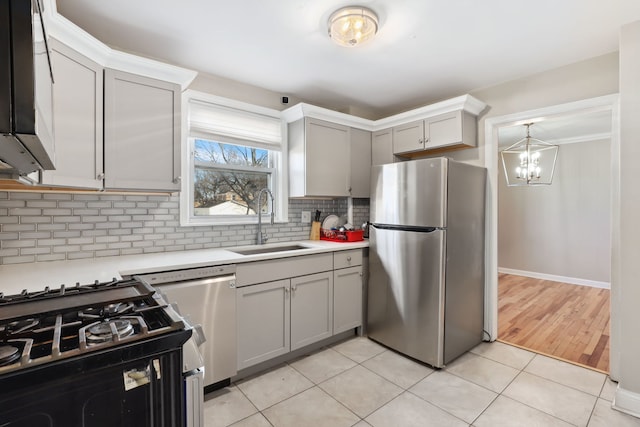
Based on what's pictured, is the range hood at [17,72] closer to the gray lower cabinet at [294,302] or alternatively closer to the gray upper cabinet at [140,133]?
the gray upper cabinet at [140,133]

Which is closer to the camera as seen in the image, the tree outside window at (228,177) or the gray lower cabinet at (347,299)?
the tree outside window at (228,177)

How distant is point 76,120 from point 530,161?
483 cm

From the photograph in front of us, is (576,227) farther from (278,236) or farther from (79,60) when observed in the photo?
(79,60)

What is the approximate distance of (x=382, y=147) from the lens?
344 centimetres

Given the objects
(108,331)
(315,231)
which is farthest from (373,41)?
(108,331)

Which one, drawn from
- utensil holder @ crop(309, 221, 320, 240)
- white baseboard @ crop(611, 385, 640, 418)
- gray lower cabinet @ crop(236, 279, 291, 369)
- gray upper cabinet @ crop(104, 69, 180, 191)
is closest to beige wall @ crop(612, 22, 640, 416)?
white baseboard @ crop(611, 385, 640, 418)

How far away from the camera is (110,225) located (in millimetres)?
2184

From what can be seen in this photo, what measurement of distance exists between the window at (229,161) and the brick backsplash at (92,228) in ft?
0.44

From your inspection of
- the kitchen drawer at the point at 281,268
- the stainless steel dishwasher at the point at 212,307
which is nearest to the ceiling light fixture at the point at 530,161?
the kitchen drawer at the point at 281,268

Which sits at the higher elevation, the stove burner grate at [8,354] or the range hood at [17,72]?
the range hood at [17,72]

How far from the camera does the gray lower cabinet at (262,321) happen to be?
223 centimetres

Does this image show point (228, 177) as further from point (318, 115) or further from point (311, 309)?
point (311, 309)

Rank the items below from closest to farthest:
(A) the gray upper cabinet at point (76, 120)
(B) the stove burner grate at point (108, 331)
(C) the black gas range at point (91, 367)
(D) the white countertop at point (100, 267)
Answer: (C) the black gas range at point (91, 367), (B) the stove burner grate at point (108, 331), (D) the white countertop at point (100, 267), (A) the gray upper cabinet at point (76, 120)

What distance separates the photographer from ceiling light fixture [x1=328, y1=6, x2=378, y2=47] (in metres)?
1.80
